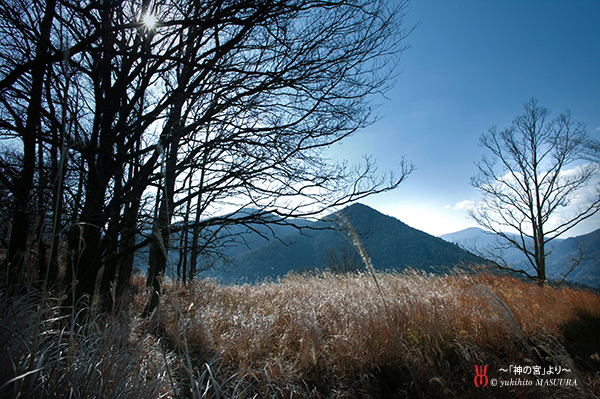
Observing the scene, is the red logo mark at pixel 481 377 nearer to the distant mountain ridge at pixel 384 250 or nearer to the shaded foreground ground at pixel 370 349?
the shaded foreground ground at pixel 370 349

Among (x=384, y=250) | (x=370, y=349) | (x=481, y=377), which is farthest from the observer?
(x=384, y=250)

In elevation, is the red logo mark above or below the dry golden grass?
below

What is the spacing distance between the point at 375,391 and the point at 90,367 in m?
2.79

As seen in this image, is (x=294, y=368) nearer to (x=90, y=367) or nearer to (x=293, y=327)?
(x=293, y=327)

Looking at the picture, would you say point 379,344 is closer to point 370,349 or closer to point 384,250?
point 370,349

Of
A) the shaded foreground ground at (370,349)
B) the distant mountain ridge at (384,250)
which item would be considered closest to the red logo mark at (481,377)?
the shaded foreground ground at (370,349)

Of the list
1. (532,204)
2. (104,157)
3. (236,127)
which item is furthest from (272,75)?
(532,204)

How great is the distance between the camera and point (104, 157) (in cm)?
347

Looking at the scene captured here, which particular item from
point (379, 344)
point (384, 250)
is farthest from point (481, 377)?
point (384, 250)

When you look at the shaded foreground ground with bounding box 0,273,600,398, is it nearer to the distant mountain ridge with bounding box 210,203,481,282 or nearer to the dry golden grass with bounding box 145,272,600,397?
the dry golden grass with bounding box 145,272,600,397

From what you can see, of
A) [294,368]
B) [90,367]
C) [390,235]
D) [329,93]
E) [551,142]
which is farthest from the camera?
[390,235]

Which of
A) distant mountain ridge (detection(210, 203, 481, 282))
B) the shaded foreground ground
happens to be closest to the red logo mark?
the shaded foreground ground

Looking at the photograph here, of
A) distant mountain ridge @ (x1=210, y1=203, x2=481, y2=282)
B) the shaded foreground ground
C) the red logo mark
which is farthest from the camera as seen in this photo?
distant mountain ridge @ (x1=210, y1=203, x2=481, y2=282)

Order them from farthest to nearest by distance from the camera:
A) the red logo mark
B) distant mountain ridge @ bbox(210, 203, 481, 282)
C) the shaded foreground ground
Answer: distant mountain ridge @ bbox(210, 203, 481, 282)
the red logo mark
the shaded foreground ground
